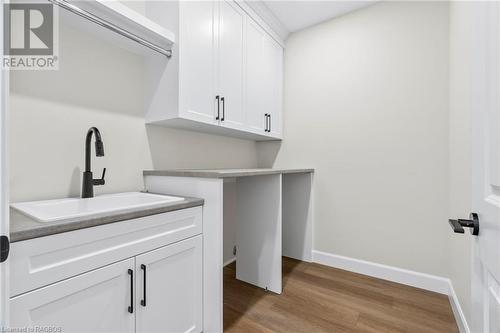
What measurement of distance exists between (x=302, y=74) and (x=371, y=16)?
78cm

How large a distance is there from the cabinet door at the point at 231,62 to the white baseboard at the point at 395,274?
1.61 meters

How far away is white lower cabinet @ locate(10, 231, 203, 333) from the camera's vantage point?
0.76 metres

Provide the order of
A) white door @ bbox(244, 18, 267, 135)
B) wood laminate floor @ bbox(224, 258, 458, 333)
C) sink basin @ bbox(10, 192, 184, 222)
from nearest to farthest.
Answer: sink basin @ bbox(10, 192, 184, 222) < wood laminate floor @ bbox(224, 258, 458, 333) < white door @ bbox(244, 18, 267, 135)

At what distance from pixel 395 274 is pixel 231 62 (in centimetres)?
231

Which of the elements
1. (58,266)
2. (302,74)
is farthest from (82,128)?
(302,74)

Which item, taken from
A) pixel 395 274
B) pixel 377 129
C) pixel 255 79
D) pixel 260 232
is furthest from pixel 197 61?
pixel 395 274

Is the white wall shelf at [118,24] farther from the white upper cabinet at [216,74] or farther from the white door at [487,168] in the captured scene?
the white door at [487,168]

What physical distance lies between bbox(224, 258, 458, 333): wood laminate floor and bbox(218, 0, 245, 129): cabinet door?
4.51 feet

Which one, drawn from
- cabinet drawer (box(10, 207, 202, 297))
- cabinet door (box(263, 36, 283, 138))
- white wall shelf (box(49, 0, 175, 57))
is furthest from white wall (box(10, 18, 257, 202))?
cabinet door (box(263, 36, 283, 138))

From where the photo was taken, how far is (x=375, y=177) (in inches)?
84.0

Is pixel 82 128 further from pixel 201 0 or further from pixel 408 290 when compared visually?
pixel 408 290

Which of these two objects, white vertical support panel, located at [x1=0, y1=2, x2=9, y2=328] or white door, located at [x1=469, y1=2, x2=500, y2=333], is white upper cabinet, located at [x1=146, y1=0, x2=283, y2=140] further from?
white door, located at [x1=469, y1=2, x2=500, y2=333]

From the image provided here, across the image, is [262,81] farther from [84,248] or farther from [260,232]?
[84,248]

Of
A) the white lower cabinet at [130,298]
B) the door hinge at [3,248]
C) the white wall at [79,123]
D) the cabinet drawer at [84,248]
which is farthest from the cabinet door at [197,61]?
the door hinge at [3,248]
